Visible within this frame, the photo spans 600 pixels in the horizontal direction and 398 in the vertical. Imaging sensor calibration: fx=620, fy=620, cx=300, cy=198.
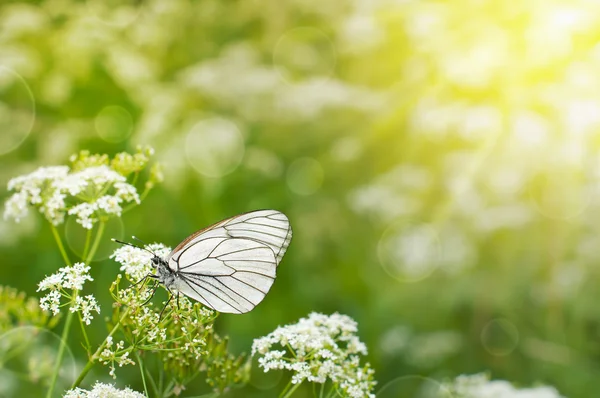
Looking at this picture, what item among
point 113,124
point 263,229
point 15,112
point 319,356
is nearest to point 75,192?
point 263,229

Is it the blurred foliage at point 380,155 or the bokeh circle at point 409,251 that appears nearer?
the blurred foliage at point 380,155

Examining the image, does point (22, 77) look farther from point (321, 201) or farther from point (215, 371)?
point (215, 371)

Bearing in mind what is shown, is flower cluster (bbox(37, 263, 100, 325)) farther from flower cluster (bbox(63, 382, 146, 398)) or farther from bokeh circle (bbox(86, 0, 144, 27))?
bokeh circle (bbox(86, 0, 144, 27))

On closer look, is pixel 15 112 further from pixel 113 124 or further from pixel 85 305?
pixel 85 305

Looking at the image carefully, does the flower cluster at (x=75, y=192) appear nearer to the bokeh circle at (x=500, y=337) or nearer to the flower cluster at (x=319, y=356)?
the flower cluster at (x=319, y=356)

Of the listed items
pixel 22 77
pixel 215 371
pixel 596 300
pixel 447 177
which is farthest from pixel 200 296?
pixel 22 77

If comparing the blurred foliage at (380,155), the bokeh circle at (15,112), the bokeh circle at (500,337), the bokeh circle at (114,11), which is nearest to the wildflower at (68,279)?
the blurred foliage at (380,155)

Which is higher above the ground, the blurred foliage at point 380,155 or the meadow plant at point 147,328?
the blurred foliage at point 380,155
